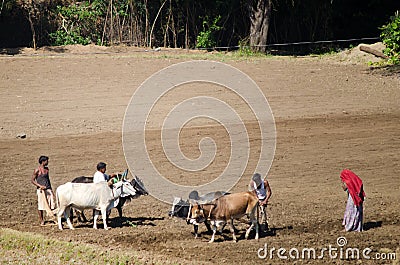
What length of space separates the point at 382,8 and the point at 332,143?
1488 cm

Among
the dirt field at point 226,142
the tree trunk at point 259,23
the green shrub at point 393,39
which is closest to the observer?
the dirt field at point 226,142

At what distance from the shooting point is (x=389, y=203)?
1405 cm

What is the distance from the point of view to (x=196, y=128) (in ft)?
63.7

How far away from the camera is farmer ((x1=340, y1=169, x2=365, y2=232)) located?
40.1ft

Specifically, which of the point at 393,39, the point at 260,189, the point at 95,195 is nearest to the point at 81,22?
the point at 393,39

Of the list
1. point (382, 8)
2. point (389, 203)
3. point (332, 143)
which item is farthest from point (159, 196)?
point (382, 8)

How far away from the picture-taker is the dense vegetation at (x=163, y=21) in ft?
94.0

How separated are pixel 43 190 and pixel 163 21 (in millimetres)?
17920

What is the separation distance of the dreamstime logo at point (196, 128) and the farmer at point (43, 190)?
2.32 metres

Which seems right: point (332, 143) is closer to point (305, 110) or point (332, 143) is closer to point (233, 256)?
point (305, 110)

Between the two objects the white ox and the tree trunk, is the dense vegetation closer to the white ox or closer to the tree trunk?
the tree trunk

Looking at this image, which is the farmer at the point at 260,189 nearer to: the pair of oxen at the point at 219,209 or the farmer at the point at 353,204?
the pair of oxen at the point at 219,209

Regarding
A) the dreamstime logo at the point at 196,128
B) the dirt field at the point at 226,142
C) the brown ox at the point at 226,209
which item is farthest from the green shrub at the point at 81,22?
the brown ox at the point at 226,209

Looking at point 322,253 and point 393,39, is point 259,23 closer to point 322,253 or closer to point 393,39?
point 393,39
